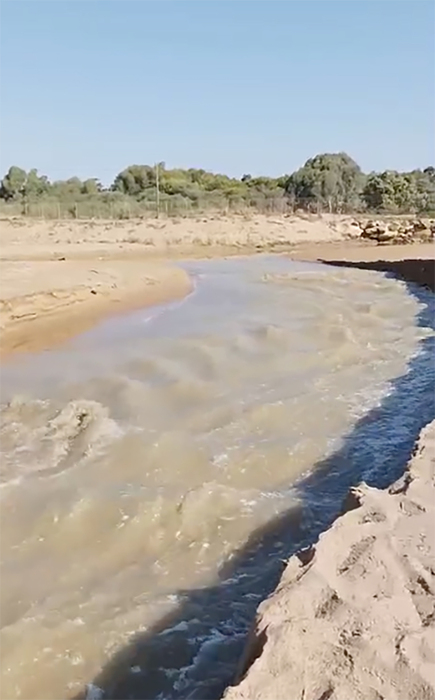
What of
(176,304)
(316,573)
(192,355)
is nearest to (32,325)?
(192,355)

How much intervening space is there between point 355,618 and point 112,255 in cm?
2424

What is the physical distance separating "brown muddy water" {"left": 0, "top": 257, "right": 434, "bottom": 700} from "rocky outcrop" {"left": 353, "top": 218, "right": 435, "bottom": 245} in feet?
78.4

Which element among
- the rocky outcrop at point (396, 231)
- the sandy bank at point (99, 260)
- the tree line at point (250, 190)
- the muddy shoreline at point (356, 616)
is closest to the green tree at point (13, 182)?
the tree line at point (250, 190)

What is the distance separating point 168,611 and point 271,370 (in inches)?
225

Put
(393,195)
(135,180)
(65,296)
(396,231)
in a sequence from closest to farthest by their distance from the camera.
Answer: (65,296) → (396,231) → (393,195) → (135,180)

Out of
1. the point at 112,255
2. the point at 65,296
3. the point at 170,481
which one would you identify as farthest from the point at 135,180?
the point at 170,481

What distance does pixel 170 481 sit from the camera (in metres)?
5.93

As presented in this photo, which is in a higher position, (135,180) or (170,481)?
(135,180)

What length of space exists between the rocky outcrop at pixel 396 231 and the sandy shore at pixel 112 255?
890 millimetres

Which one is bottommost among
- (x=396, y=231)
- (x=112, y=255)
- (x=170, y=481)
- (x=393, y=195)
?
(x=170, y=481)

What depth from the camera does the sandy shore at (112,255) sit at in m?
13.0

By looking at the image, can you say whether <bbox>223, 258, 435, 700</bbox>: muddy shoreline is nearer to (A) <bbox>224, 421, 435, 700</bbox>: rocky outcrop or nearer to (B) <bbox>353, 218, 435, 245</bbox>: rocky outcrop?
(A) <bbox>224, 421, 435, 700</bbox>: rocky outcrop

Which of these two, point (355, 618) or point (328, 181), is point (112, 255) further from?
point (328, 181)

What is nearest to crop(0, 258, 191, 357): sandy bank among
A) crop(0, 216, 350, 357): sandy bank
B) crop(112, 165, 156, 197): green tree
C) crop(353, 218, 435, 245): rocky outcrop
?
crop(0, 216, 350, 357): sandy bank
